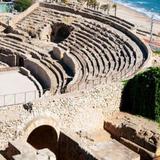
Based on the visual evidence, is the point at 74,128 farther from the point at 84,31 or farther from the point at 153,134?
the point at 84,31

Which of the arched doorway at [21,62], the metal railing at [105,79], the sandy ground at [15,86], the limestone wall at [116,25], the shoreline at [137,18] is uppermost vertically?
the limestone wall at [116,25]

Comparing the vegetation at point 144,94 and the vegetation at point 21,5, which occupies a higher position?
the vegetation at point 21,5

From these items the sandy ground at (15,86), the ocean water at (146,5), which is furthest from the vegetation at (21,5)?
the ocean water at (146,5)

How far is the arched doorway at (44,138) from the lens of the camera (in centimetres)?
2339

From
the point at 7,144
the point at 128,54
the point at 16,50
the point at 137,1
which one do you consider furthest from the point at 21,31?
the point at 137,1

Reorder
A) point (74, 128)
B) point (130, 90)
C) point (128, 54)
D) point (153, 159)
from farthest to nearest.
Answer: point (128, 54), point (130, 90), point (74, 128), point (153, 159)

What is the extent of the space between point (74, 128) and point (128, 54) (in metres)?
12.7

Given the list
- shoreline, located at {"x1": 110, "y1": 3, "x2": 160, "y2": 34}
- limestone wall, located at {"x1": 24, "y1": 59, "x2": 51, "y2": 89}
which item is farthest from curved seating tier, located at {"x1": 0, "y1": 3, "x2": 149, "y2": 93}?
shoreline, located at {"x1": 110, "y1": 3, "x2": 160, "y2": 34}

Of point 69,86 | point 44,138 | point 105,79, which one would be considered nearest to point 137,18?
point 105,79

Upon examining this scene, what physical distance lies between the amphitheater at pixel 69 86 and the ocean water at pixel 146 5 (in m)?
36.9

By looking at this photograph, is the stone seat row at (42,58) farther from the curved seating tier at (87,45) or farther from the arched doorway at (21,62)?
the arched doorway at (21,62)

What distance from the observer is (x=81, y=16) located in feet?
155

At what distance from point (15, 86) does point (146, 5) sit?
6224cm

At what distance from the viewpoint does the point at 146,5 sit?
92.1 m
